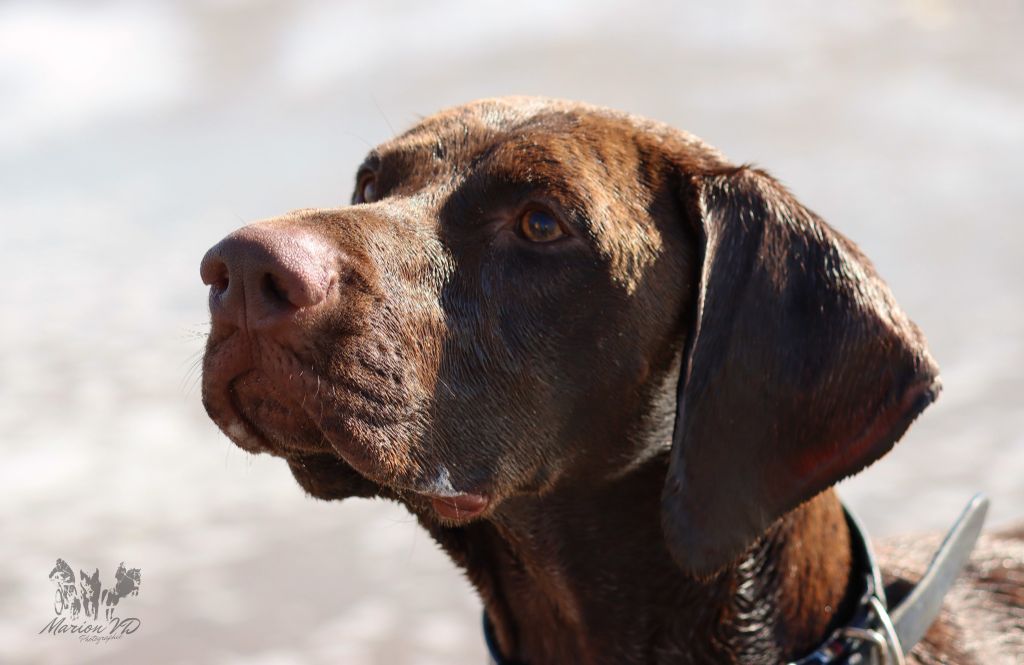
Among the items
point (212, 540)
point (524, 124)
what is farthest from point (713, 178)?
point (212, 540)

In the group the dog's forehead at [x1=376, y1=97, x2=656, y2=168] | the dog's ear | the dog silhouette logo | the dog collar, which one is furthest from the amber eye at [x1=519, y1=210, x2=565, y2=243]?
the dog silhouette logo

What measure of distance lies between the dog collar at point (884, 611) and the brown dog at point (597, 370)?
6 cm

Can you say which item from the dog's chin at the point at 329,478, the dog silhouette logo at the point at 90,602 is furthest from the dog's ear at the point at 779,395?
the dog silhouette logo at the point at 90,602

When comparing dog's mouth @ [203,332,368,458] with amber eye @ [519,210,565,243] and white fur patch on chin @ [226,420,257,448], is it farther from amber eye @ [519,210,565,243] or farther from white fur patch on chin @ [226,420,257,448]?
amber eye @ [519,210,565,243]

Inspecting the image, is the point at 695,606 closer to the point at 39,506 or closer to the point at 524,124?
the point at 524,124

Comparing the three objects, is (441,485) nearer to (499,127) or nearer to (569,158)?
(569,158)

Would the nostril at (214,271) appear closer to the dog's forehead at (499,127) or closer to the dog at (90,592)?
the dog's forehead at (499,127)

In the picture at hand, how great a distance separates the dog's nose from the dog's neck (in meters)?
0.87

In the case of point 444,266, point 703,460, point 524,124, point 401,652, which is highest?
point 524,124

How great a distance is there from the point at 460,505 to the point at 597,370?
1.49 ft

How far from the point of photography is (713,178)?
10.3 ft

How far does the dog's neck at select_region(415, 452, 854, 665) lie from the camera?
10.2 feet

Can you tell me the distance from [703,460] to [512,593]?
79 cm

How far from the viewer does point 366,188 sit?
3.52 metres
